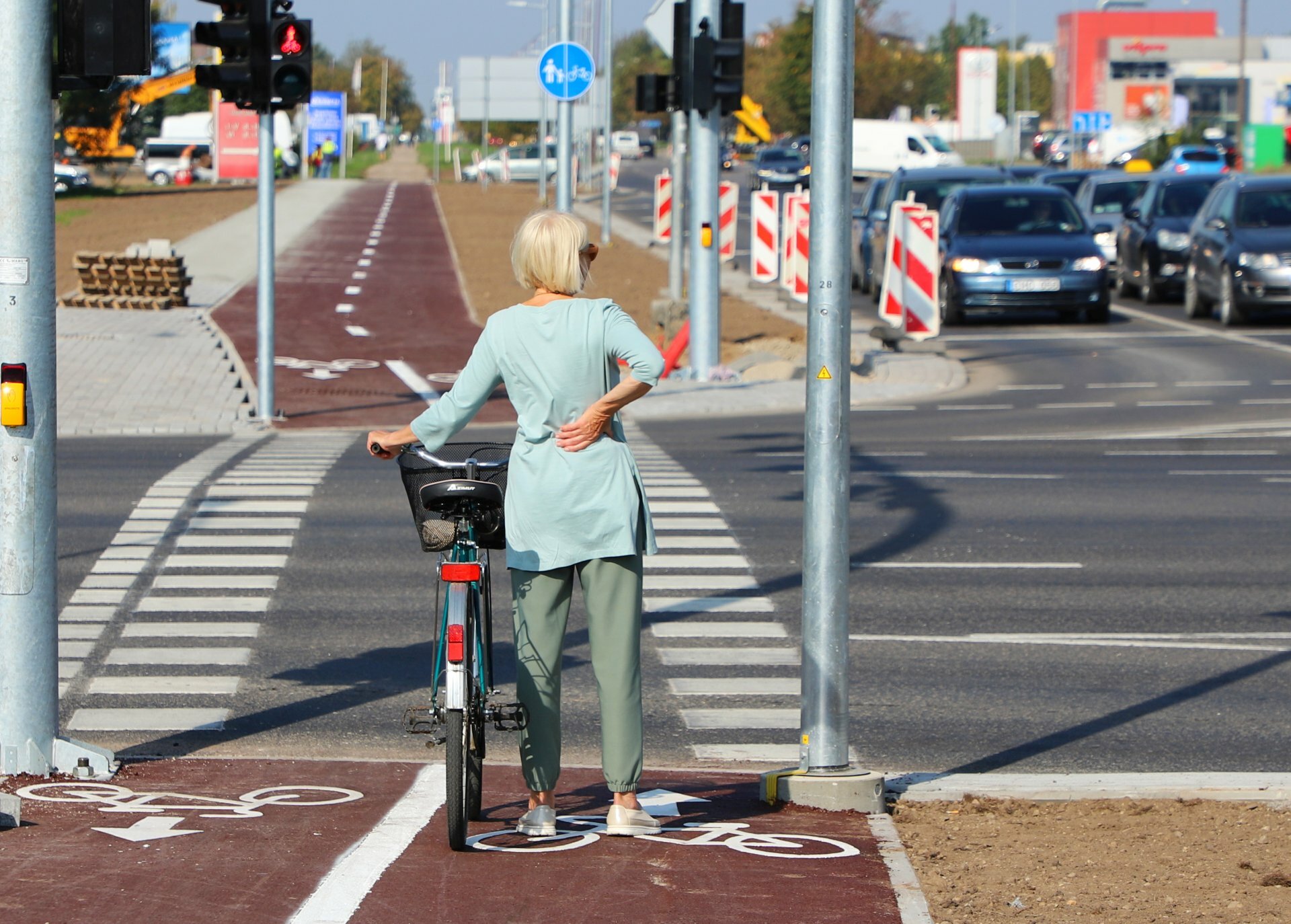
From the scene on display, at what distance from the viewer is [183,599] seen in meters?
9.75

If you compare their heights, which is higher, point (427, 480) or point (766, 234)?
point (766, 234)

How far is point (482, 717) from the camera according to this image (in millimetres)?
5453

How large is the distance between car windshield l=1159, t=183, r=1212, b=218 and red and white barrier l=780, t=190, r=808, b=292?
547 centimetres

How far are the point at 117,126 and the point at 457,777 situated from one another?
64.8m

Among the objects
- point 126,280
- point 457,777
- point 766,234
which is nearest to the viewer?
point 457,777

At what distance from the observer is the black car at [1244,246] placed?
81.8 ft

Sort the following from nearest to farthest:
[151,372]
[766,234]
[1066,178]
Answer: [151,372] → [766,234] → [1066,178]

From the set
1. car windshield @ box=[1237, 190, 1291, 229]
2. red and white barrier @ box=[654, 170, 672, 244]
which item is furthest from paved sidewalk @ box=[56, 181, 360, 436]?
car windshield @ box=[1237, 190, 1291, 229]

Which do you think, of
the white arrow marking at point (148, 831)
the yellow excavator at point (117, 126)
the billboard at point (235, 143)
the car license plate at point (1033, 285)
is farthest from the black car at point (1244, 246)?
the billboard at point (235, 143)

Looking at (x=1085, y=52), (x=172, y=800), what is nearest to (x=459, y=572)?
(x=172, y=800)

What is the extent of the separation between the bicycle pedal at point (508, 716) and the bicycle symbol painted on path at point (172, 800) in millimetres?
742

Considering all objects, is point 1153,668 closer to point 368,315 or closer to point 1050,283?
point 1050,283

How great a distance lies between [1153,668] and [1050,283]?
17.8m

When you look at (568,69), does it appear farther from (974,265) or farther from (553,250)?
(553,250)
